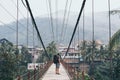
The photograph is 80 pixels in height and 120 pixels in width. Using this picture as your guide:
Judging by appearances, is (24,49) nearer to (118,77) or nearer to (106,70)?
(106,70)

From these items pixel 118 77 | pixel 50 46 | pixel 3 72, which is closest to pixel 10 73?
pixel 3 72

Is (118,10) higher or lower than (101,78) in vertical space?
higher

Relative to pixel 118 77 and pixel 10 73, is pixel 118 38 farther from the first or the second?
pixel 10 73

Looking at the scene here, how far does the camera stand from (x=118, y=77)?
4944 cm

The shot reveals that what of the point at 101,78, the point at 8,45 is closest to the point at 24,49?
the point at 8,45

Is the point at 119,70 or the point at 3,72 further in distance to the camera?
the point at 3,72

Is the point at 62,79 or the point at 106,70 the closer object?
the point at 62,79

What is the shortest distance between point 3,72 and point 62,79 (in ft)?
139

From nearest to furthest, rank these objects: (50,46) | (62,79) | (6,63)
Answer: (62,79) → (6,63) → (50,46)

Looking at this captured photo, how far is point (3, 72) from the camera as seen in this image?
70.6m

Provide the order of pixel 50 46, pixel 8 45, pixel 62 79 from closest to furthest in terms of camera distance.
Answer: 1. pixel 62 79
2. pixel 8 45
3. pixel 50 46

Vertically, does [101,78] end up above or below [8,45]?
below

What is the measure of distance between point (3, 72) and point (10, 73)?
3.59ft

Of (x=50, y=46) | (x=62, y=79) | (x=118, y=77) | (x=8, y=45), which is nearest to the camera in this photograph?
(x=62, y=79)
